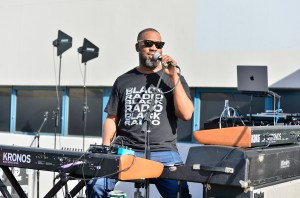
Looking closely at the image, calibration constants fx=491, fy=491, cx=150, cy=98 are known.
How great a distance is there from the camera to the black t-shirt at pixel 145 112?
3.04m

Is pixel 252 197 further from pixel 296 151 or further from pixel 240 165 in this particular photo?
pixel 296 151

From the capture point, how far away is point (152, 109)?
292 centimetres

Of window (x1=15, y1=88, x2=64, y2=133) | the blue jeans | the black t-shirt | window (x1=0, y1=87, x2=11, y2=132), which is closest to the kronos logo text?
the blue jeans

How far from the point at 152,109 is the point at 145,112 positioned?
136 mm

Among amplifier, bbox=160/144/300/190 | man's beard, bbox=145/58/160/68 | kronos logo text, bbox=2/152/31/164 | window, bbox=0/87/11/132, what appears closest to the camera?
amplifier, bbox=160/144/300/190

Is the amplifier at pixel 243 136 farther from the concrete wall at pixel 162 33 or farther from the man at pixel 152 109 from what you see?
the concrete wall at pixel 162 33

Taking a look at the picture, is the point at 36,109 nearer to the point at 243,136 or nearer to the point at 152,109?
the point at 152,109

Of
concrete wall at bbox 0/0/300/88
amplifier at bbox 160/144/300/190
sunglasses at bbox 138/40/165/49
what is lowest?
amplifier at bbox 160/144/300/190

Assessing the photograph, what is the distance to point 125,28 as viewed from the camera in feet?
21.9

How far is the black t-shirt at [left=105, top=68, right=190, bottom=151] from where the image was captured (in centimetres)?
304

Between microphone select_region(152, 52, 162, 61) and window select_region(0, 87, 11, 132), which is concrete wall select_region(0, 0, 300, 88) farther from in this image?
microphone select_region(152, 52, 162, 61)

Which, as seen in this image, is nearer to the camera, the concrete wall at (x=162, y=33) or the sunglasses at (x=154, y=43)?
the sunglasses at (x=154, y=43)

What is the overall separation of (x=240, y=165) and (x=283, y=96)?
3475 millimetres

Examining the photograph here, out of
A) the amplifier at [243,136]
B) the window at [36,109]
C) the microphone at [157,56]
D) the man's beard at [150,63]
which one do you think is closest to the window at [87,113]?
the window at [36,109]
